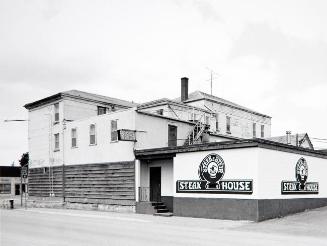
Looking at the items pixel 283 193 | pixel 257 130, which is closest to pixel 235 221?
pixel 283 193

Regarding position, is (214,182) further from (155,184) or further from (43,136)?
(43,136)

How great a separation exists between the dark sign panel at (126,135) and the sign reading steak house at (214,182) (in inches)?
201

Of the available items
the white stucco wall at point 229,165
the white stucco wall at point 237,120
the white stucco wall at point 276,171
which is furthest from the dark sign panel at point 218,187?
the white stucco wall at point 237,120

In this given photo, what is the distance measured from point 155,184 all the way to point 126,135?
3720 mm

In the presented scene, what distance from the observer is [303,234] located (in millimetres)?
16000

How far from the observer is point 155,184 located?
1097 inches

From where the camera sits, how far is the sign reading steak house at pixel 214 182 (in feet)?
70.7

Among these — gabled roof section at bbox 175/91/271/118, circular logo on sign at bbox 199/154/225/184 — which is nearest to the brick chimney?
gabled roof section at bbox 175/91/271/118

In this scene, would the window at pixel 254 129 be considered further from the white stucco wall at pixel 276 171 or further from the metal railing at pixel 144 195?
the metal railing at pixel 144 195

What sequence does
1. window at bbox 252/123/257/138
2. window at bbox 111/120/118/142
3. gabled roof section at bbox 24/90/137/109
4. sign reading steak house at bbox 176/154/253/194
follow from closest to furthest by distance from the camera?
sign reading steak house at bbox 176/154/253/194
window at bbox 111/120/118/142
gabled roof section at bbox 24/90/137/109
window at bbox 252/123/257/138

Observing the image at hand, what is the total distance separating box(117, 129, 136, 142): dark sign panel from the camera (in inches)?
1053

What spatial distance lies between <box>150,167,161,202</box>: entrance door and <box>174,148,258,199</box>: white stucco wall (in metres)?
2.89

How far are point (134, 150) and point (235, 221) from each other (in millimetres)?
8986

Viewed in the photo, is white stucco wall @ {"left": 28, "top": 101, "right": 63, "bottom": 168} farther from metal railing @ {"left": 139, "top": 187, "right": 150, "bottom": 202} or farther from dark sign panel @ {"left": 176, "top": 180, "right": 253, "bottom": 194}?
dark sign panel @ {"left": 176, "top": 180, "right": 253, "bottom": 194}
